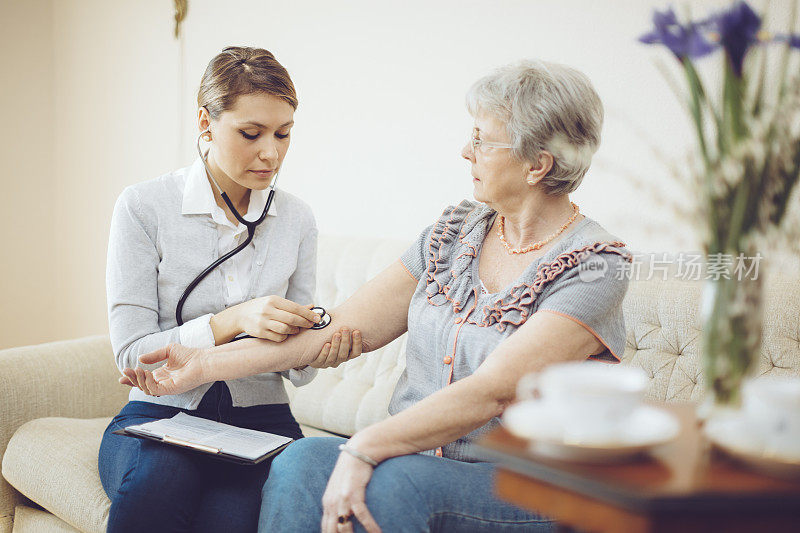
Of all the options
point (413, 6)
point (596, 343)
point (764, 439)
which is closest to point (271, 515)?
point (596, 343)

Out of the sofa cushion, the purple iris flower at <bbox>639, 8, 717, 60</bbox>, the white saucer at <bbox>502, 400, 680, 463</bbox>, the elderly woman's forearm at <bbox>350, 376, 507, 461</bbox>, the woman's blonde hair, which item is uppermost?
the purple iris flower at <bbox>639, 8, 717, 60</bbox>

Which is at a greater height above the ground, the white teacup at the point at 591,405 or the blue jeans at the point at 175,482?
the white teacup at the point at 591,405

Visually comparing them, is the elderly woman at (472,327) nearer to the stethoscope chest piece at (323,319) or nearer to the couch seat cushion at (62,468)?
the stethoscope chest piece at (323,319)

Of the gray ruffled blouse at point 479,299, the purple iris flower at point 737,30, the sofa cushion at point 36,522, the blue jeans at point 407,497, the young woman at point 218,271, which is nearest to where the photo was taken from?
the purple iris flower at point 737,30

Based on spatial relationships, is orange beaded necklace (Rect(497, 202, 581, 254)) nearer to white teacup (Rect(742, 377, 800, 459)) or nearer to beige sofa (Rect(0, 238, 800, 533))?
beige sofa (Rect(0, 238, 800, 533))

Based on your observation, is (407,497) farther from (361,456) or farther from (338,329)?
(338,329)

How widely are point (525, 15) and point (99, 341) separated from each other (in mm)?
1661

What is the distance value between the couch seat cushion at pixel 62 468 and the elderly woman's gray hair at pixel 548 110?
48.7 inches

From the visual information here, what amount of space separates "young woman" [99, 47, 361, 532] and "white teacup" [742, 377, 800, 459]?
38.4 inches

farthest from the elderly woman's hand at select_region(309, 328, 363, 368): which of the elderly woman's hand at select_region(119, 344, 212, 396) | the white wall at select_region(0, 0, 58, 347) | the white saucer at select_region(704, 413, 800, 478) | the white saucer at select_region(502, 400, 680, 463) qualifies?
the white wall at select_region(0, 0, 58, 347)

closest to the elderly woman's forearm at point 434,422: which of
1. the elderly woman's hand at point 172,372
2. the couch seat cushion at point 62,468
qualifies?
the elderly woman's hand at point 172,372

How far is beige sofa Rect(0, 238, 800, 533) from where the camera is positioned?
163 centimetres

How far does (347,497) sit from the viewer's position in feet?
3.60

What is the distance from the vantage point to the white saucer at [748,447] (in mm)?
727
